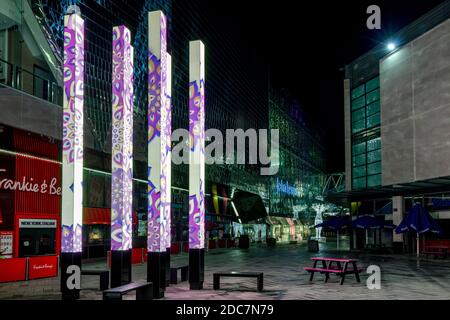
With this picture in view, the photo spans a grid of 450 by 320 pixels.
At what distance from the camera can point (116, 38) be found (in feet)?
46.7

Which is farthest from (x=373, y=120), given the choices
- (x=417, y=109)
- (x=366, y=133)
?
(x=417, y=109)

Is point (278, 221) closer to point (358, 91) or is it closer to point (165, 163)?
point (358, 91)

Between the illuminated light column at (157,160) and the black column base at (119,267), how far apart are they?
0.91 meters

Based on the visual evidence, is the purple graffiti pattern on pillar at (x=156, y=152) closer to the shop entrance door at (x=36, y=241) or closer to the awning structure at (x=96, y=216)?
the shop entrance door at (x=36, y=241)

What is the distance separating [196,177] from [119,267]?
334 centimetres

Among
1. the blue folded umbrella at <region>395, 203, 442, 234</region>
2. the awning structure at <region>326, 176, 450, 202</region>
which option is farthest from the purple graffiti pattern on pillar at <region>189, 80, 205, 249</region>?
the awning structure at <region>326, 176, 450, 202</region>

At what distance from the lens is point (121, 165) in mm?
13852

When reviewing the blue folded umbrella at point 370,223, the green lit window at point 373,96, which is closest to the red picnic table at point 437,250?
the blue folded umbrella at point 370,223

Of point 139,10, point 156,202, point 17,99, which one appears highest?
point 139,10

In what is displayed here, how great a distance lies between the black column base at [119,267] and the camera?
13898 millimetres
